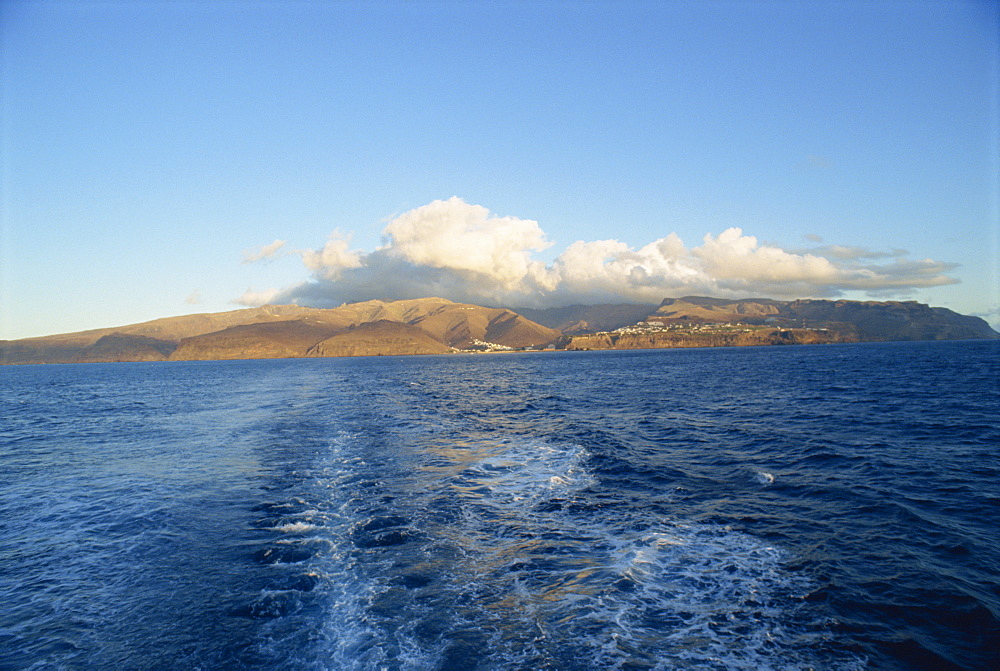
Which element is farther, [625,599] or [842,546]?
[842,546]

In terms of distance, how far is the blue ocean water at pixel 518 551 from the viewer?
10805mm

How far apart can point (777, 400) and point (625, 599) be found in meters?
45.4

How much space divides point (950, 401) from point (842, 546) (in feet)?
138

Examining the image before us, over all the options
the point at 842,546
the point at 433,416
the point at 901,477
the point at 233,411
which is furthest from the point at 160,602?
the point at 233,411

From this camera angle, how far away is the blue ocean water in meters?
10.8

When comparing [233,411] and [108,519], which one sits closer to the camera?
[108,519]

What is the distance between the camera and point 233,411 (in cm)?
5575

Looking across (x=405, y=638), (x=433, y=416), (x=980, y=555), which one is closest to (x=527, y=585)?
(x=405, y=638)

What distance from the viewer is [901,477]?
2191 centimetres

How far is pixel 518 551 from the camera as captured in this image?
15.5 metres

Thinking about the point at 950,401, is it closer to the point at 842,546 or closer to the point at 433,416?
the point at 842,546

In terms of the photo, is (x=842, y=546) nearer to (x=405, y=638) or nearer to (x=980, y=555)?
(x=980, y=555)

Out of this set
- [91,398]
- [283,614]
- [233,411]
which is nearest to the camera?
[283,614]

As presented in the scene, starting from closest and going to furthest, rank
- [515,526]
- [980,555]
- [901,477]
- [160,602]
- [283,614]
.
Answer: [283,614]
[160,602]
[980,555]
[515,526]
[901,477]
